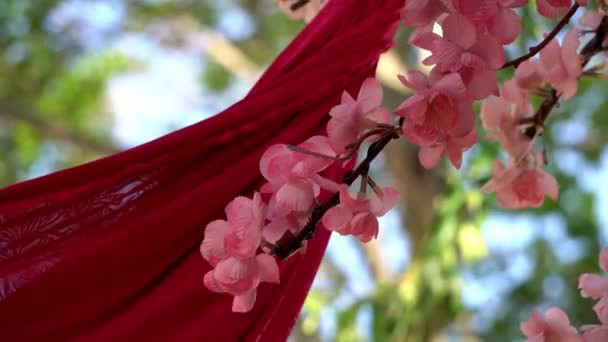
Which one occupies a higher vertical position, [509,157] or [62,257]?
[62,257]

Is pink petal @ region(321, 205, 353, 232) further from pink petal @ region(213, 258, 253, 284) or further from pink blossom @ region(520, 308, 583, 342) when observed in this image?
pink blossom @ region(520, 308, 583, 342)

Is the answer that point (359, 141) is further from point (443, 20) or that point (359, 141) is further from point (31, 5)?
point (31, 5)

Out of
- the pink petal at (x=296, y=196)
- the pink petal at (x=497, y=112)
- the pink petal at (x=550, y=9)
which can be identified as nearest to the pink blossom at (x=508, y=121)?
the pink petal at (x=497, y=112)

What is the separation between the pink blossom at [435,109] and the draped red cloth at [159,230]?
4.1 inches

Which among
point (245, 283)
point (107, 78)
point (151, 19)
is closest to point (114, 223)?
point (245, 283)

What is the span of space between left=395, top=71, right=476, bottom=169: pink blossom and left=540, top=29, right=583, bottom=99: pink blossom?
0.13 m

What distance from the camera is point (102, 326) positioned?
60cm

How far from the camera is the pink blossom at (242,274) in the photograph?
0.50m

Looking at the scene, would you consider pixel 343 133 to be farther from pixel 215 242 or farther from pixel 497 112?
pixel 497 112

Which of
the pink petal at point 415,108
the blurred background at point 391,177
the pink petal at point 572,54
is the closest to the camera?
the pink petal at point 415,108

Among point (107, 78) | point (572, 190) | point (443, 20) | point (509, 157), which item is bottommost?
point (572, 190)

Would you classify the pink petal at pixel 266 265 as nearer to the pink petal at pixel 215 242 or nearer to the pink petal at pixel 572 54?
the pink petal at pixel 215 242

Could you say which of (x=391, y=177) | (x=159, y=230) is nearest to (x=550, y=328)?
(x=159, y=230)

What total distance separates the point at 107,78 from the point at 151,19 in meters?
0.43
